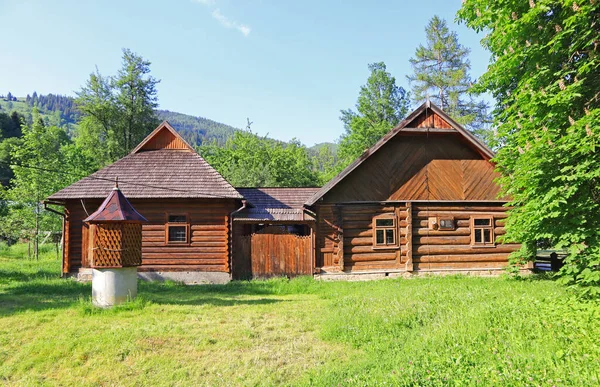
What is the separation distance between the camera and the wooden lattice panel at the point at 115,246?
10.6 meters

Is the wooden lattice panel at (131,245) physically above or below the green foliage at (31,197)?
below

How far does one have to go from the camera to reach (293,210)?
1789cm

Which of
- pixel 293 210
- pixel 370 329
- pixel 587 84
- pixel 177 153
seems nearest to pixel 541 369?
pixel 370 329

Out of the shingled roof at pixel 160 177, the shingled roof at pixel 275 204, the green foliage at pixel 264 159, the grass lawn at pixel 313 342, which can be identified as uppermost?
the green foliage at pixel 264 159

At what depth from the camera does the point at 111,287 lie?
10547 millimetres

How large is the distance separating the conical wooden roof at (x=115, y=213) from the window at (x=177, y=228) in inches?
211

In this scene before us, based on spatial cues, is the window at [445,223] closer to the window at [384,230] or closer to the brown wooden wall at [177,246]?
the window at [384,230]

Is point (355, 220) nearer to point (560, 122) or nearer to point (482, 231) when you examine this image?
point (482, 231)

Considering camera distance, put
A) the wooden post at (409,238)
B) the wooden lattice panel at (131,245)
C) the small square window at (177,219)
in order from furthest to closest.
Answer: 1. the small square window at (177,219)
2. the wooden post at (409,238)
3. the wooden lattice panel at (131,245)

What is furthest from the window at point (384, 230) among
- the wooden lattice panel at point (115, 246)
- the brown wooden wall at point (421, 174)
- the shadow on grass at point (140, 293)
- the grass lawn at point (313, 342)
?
the wooden lattice panel at point (115, 246)

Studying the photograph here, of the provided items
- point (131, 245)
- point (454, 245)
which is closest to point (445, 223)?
point (454, 245)

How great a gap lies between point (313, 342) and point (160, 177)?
1249 cm

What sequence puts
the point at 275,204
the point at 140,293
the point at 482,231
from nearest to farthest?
the point at 140,293 → the point at 482,231 → the point at 275,204

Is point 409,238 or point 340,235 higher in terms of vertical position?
point 340,235
